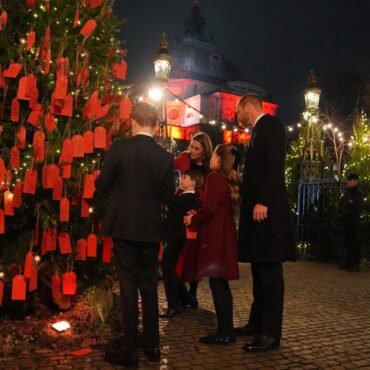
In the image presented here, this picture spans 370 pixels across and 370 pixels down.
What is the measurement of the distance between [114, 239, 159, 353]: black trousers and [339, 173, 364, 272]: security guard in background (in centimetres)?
651

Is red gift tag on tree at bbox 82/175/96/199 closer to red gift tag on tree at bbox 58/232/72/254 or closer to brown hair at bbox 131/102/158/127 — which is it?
red gift tag on tree at bbox 58/232/72/254

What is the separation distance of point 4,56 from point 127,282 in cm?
224

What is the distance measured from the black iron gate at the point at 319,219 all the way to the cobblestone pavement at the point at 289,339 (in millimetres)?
3416

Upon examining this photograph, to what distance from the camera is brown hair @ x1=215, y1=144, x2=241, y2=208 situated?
4297 millimetres

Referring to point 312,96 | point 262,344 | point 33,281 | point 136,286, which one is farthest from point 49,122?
point 312,96

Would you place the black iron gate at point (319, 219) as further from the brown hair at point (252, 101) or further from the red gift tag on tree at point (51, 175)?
the red gift tag on tree at point (51, 175)

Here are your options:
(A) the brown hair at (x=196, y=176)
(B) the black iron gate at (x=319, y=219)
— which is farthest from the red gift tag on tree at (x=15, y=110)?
(B) the black iron gate at (x=319, y=219)

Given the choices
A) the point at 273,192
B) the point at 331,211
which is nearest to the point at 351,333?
the point at 273,192

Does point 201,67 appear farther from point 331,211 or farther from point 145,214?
point 145,214

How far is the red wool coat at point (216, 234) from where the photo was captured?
4070mm

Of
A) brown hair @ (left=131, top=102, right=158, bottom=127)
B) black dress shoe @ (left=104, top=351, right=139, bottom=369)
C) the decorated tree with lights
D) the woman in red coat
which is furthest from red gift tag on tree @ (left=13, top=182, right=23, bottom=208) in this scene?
the woman in red coat

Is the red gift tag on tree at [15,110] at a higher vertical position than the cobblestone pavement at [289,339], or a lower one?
higher

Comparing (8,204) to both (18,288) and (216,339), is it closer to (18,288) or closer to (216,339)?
(18,288)

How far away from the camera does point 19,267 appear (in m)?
4.05
